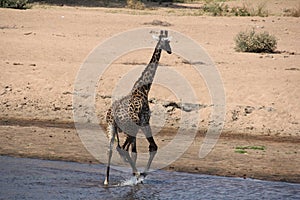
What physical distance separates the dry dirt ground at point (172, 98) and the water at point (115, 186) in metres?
0.47

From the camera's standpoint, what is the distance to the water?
348 inches

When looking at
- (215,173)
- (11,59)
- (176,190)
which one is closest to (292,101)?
(215,173)

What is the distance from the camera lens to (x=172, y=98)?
534 inches

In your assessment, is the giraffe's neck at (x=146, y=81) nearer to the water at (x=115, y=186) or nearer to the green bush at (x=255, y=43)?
the water at (x=115, y=186)

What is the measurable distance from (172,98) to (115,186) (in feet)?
14.5

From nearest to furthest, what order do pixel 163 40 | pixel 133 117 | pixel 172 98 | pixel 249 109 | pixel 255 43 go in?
pixel 133 117
pixel 163 40
pixel 249 109
pixel 172 98
pixel 255 43

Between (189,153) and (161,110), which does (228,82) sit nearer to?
(161,110)

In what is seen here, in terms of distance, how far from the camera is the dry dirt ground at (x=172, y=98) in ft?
35.8

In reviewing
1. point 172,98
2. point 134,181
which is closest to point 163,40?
point 134,181

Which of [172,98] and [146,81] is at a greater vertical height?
[146,81]

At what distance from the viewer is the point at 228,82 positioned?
14.5 meters

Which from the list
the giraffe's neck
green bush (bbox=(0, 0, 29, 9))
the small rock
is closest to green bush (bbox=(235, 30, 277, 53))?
the small rock

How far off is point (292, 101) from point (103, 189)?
541 cm

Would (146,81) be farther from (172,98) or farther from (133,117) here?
(172,98)
